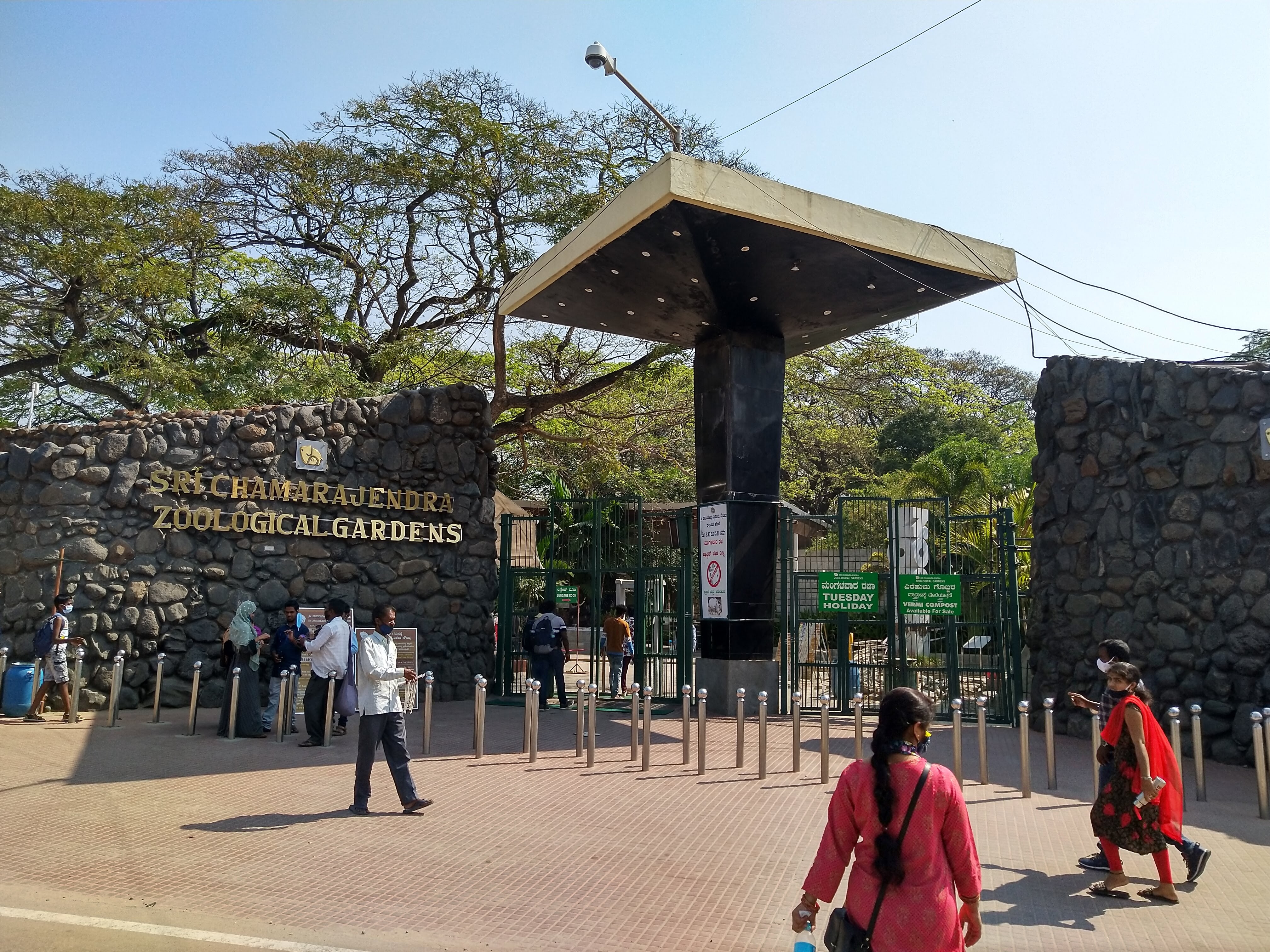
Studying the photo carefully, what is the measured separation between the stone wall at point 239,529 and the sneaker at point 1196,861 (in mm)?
11296

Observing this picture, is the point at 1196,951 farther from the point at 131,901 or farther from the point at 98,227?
the point at 98,227

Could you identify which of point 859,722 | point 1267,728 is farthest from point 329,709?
point 1267,728

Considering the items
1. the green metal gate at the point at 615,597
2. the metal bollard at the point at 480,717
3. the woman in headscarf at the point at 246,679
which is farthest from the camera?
the green metal gate at the point at 615,597

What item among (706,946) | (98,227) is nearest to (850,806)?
(706,946)

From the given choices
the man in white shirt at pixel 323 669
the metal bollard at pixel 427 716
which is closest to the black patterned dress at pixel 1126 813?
the metal bollard at pixel 427 716

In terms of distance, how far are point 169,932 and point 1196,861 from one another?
243 inches

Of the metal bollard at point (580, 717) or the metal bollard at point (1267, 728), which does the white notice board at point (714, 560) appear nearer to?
the metal bollard at point (580, 717)

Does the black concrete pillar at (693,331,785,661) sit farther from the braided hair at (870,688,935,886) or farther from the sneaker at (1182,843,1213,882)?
the braided hair at (870,688,935,886)

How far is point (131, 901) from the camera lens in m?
5.47

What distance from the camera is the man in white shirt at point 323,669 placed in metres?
10.4

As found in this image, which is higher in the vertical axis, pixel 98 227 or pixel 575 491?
pixel 98 227

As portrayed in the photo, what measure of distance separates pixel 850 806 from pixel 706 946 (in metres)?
2.06

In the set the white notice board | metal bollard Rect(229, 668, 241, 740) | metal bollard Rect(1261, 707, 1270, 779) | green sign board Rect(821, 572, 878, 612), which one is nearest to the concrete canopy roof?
the white notice board

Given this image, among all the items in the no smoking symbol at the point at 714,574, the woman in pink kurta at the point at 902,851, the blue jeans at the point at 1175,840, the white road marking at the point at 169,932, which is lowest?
the white road marking at the point at 169,932
